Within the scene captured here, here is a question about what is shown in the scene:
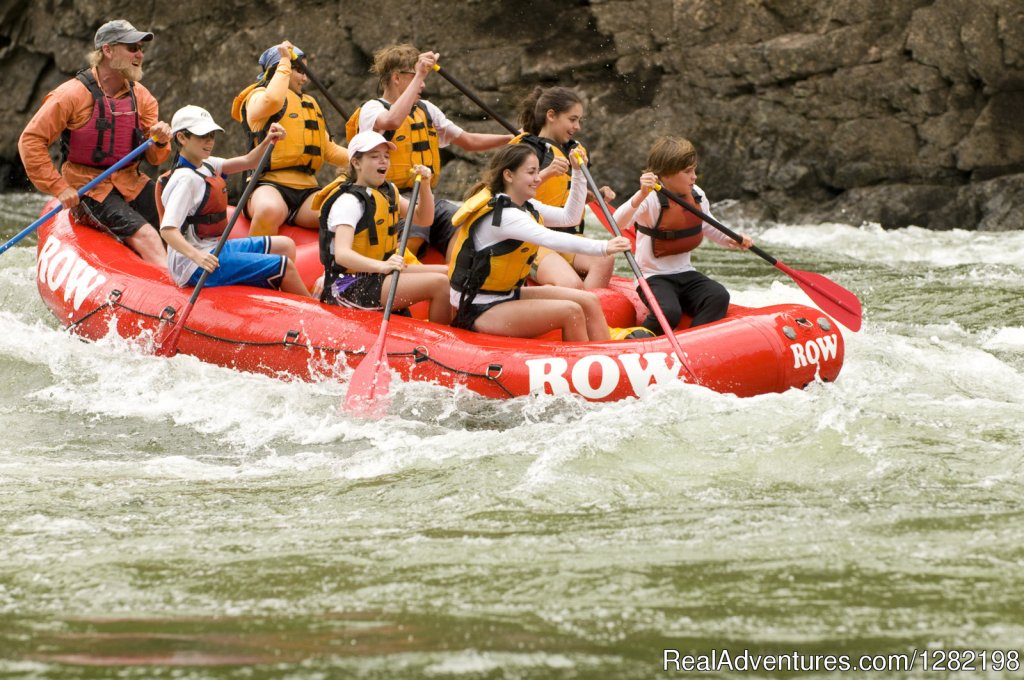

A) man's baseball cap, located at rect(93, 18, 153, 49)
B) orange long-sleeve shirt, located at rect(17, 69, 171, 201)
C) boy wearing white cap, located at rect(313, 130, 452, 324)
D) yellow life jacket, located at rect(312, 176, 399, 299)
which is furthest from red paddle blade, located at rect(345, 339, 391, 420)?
man's baseball cap, located at rect(93, 18, 153, 49)

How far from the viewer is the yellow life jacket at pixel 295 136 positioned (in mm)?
7039

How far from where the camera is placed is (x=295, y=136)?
23.2 feet

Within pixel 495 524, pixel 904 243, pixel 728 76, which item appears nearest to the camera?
pixel 495 524

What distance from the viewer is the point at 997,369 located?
6172mm

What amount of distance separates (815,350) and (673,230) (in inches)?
35.9

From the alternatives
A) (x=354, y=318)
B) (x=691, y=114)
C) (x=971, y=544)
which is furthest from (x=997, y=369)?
(x=691, y=114)

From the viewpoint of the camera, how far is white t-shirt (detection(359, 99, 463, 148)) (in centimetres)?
654

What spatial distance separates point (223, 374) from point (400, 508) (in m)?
1.89

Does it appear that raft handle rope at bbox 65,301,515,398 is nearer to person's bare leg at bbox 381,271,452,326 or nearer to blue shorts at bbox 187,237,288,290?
blue shorts at bbox 187,237,288,290

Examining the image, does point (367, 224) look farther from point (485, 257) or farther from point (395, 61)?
point (395, 61)

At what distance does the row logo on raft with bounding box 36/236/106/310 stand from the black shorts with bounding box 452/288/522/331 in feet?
6.66

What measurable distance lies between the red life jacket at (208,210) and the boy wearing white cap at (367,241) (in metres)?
0.56

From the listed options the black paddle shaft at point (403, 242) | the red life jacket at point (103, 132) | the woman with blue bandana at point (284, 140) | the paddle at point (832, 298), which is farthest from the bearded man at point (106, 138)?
the paddle at point (832, 298)

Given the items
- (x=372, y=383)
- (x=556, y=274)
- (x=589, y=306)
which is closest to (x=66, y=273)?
(x=372, y=383)
